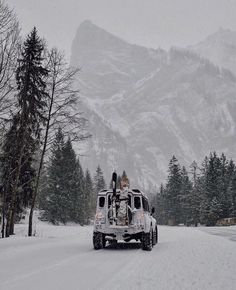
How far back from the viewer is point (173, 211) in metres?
76.6

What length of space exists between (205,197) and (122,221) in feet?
175

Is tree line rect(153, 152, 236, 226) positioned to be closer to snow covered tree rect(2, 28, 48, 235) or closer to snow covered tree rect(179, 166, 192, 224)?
snow covered tree rect(179, 166, 192, 224)

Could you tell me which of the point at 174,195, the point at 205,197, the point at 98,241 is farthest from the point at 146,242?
the point at 174,195

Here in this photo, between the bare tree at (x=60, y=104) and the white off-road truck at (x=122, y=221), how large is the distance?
851 centimetres

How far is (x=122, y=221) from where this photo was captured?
46.5ft

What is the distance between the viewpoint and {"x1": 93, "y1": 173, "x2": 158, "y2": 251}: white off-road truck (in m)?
14.0

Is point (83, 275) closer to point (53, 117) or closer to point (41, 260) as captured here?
point (41, 260)

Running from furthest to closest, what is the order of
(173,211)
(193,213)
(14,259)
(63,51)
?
1. (173,211)
2. (193,213)
3. (63,51)
4. (14,259)

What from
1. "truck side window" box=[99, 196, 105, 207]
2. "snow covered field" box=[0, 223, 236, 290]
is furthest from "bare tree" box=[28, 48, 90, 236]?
"snow covered field" box=[0, 223, 236, 290]

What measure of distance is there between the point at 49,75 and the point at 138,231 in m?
12.9

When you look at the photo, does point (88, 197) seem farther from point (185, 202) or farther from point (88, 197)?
point (185, 202)

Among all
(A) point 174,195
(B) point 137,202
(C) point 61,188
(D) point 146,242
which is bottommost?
(D) point 146,242

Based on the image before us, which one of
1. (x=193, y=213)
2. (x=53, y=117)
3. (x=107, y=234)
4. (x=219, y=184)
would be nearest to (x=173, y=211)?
(x=193, y=213)

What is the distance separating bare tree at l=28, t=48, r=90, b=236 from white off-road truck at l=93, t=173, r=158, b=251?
8.51 meters
